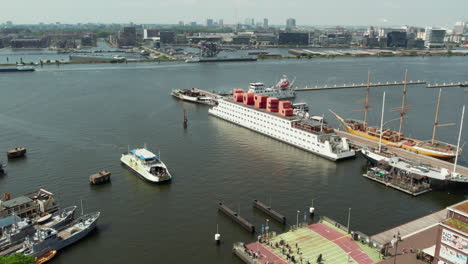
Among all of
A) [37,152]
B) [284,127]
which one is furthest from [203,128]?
[37,152]

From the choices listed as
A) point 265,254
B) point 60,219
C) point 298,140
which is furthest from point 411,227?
point 60,219

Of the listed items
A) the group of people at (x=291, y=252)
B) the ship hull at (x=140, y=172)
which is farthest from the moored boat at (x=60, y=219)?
the group of people at (x=291, y=252)

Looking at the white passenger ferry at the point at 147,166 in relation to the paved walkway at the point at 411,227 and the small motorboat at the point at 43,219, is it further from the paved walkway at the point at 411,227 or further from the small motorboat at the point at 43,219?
the paved walkway at the point at 411,227

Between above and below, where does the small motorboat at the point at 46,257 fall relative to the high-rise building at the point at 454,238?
below

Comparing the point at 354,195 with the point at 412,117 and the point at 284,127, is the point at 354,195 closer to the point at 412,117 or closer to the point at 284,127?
the point at 284,127

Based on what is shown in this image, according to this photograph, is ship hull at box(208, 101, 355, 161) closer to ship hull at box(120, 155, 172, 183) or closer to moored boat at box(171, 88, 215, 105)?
ship hull at box(120, 155, 172, 183)

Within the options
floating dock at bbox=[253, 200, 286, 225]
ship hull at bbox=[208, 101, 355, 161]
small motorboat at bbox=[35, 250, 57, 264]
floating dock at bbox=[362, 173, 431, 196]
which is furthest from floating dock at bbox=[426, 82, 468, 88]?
small motorboat at bbox=[35, 250, 57, 264]

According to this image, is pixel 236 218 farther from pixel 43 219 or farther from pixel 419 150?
pixel 419 150
